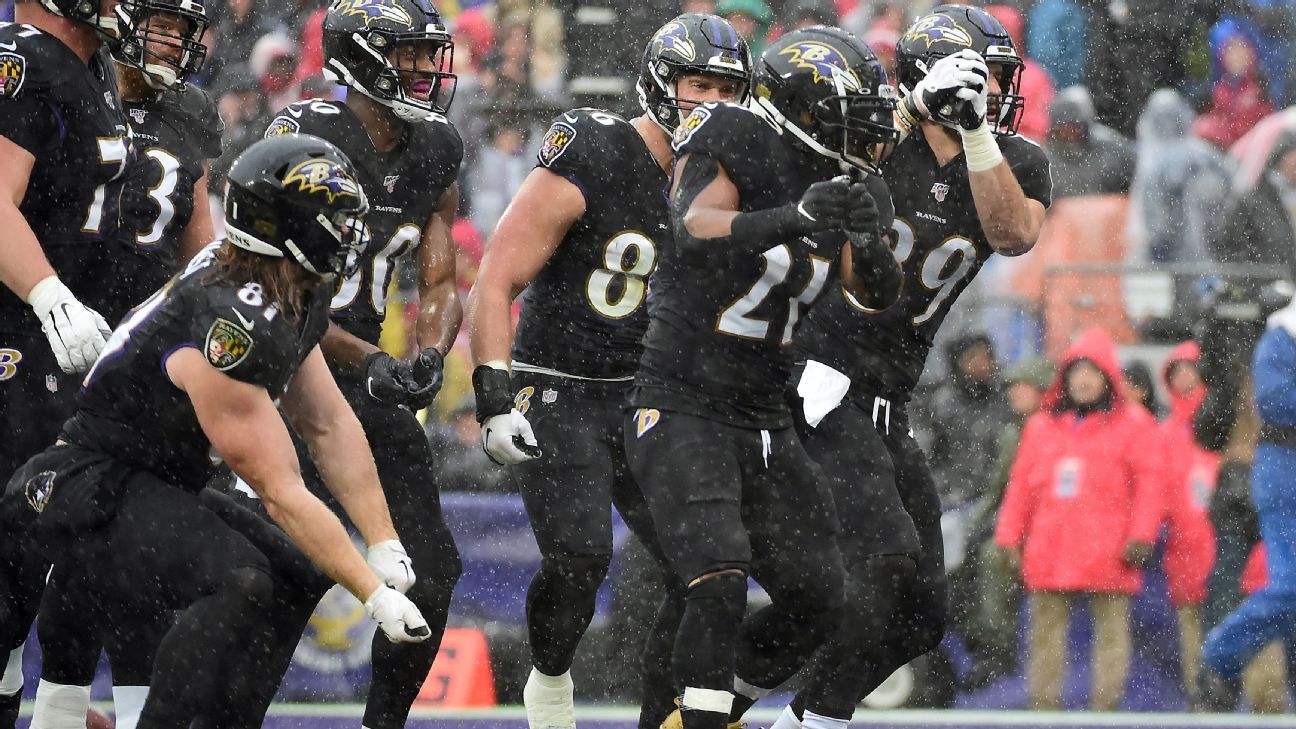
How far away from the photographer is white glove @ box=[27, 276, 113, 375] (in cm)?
491

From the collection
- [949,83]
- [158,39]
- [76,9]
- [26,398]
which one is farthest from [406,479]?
[949,83]

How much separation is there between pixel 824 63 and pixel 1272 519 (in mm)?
3855

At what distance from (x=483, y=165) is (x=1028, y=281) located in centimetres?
276

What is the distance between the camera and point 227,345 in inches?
166

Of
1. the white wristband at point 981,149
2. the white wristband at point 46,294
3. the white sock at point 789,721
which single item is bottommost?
the white sock at point 789,721

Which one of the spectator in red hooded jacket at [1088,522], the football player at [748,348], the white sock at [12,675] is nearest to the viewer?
the football player at [748,348]

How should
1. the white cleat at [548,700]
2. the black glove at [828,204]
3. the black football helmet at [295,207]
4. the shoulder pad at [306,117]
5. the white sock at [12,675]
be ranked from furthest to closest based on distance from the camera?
the white cleat at [548,700] → the shoulder pad at [306,117] → the white sock at [12,675] → the black glove at [828,204] → the black football helmet at [295,207]

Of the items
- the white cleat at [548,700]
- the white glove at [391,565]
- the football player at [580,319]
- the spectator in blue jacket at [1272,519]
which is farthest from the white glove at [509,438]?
the spectator in blue jacket at [1272,519]

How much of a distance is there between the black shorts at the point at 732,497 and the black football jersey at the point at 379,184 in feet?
3.01

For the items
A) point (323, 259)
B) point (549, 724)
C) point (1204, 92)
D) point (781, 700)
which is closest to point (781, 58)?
point (323, 259)

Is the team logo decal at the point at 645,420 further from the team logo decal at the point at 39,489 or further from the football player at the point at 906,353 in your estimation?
the team logo decal at the point at 39,489

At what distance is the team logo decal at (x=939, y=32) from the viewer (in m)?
5.63

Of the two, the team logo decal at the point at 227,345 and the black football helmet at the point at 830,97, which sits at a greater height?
the black football helmet at the point at 830,97

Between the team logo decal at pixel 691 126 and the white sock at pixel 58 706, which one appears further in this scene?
the white sock at pixel 58 706
